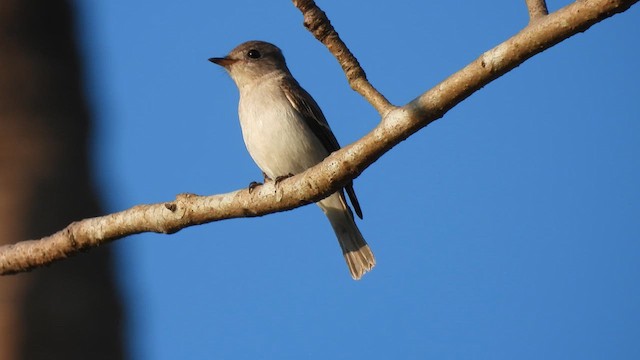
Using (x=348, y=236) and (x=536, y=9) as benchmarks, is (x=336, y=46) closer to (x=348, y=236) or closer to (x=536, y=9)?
(x=536, y=9)

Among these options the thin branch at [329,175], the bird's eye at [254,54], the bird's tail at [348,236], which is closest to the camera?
the thin branch at [329,175]

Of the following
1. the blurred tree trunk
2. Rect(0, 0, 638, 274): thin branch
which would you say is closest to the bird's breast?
the blurred tree trunk

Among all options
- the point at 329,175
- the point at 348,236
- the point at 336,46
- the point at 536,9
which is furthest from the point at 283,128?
the point at 536,9

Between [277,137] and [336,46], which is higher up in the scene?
[277,137]

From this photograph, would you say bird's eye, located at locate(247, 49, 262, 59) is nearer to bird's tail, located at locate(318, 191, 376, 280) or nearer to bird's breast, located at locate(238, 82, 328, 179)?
bird's breast, located at locate(238, 82, 328, 179)

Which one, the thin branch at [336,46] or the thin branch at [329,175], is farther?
the thin branch at [336,46]

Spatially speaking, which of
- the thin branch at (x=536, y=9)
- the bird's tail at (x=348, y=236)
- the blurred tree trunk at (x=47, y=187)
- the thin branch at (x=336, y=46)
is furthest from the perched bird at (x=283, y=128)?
the thin branch at (x=536, y=9)

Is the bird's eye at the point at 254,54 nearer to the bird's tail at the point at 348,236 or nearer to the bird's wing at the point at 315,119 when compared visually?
the bird's wing at the point at 315,119
